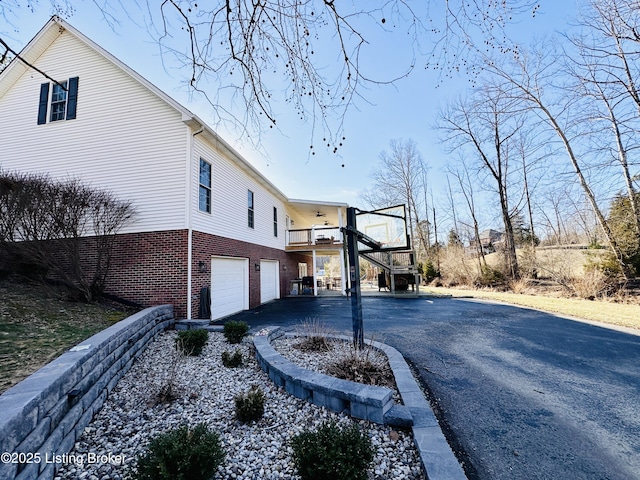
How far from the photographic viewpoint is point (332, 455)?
1.90m

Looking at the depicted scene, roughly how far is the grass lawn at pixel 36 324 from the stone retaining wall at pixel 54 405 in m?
0.37

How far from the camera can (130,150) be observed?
26.5ft

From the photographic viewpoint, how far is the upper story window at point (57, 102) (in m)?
8.55

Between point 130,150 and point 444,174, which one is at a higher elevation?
point 444,174

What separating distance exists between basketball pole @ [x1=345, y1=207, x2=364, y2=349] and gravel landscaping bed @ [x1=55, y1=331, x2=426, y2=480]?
1.53 meters

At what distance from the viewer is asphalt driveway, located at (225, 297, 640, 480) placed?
90.4 inches

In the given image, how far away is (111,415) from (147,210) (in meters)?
5.88

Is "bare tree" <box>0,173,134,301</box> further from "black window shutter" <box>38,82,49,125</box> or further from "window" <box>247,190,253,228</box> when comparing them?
"window" <box>247,190,253,228</box>

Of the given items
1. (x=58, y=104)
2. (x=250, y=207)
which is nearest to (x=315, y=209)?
(x=250, y=207)

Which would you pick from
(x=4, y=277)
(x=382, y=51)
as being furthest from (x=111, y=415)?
(x=4, y=277)

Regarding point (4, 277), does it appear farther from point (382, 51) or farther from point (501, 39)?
point (501, 39)

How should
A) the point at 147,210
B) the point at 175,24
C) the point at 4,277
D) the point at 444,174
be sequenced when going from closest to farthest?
the point at 175,24, the point at 4,277, the point at 147,210, the point at 444,174

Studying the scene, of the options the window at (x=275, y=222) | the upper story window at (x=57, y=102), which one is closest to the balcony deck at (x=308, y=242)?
the window at (x=275, y=222)

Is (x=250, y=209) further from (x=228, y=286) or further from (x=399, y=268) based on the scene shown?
(x=399, y=268)
